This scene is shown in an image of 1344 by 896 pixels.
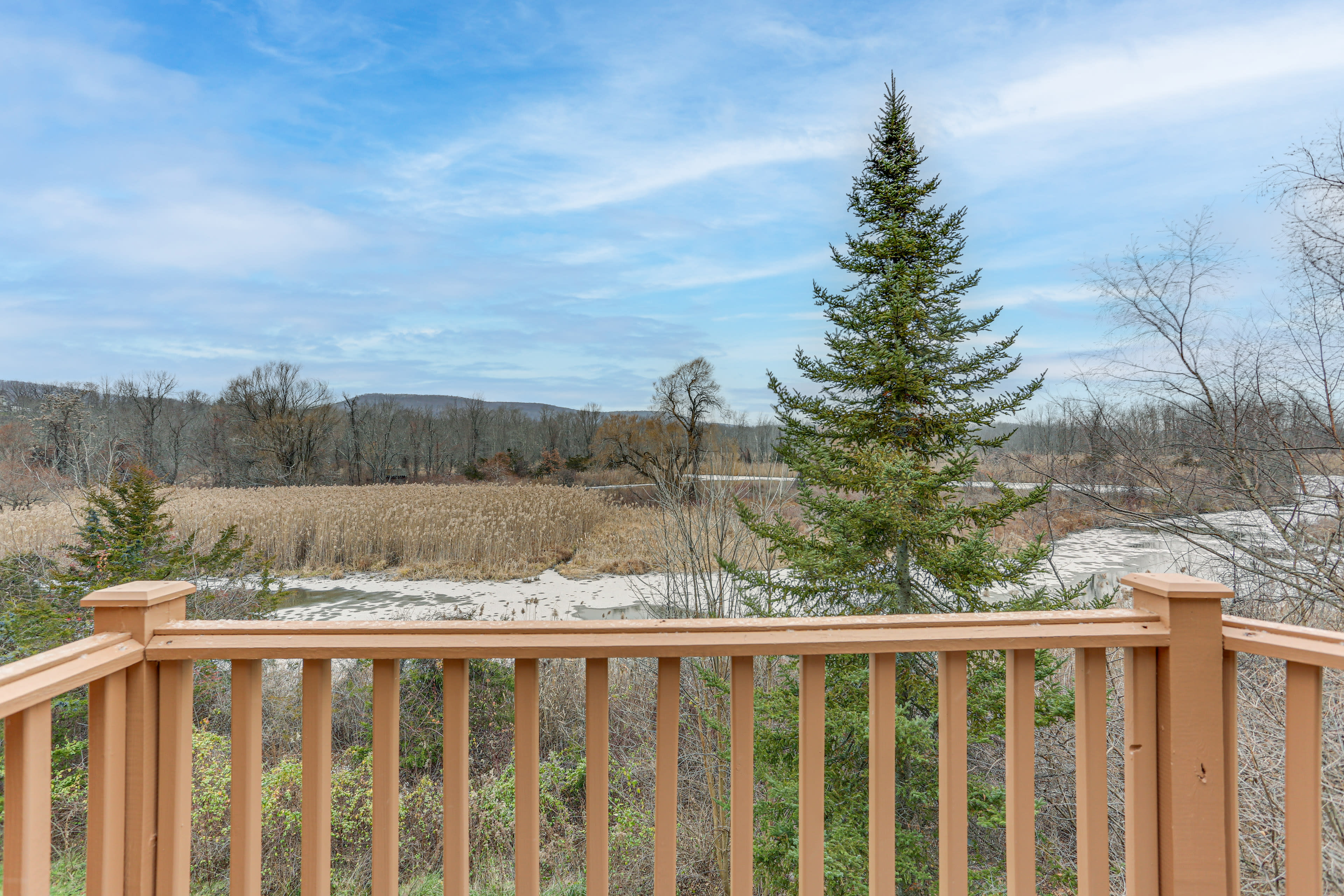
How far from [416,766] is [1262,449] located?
7905mm

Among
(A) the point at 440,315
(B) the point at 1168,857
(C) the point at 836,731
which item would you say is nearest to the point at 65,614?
(C) the point at 836,731

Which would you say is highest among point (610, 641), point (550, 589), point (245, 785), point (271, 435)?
point (271, 435)

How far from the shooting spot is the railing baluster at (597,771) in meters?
1.08

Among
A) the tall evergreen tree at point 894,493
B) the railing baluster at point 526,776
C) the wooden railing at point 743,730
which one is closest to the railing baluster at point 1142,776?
the wooden railing at point 743,730

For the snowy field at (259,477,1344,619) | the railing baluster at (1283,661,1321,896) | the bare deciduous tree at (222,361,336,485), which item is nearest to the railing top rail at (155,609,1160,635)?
the railing baluster at (1283,661,1321,896)

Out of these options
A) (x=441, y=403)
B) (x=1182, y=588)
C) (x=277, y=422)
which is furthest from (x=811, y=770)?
(x=441, y=403)

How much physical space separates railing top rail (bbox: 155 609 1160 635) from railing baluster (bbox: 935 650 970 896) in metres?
0.07

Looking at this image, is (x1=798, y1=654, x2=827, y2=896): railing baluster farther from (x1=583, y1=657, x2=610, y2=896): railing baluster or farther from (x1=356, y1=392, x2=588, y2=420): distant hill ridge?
(x1=356, y1=392, x2=588, y2=420): distant hill ridge

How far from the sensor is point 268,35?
7105 mm

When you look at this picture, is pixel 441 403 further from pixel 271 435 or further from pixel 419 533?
pixel 419 533

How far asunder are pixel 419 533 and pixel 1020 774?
10.6 metres

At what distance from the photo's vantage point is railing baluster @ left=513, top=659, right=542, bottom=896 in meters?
1.06

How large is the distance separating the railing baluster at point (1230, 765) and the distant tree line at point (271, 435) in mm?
4837

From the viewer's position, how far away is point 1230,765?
3.59 feet
